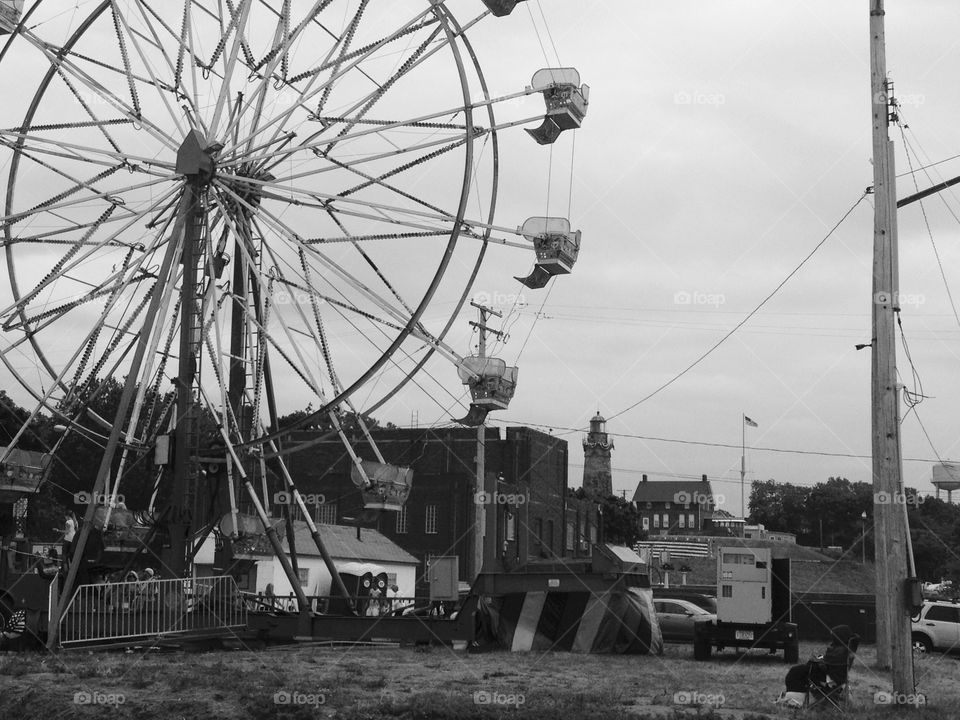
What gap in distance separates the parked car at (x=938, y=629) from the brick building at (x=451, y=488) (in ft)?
110

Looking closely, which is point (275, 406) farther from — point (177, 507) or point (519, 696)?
point (519, 696)

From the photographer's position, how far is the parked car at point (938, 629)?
92.7 feet

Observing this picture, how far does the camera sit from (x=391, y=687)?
15.2 meters

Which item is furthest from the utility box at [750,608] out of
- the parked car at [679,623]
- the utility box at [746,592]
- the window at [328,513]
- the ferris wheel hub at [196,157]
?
the window at [328,513]

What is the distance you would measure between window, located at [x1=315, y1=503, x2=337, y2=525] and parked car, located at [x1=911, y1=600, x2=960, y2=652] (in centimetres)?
4096

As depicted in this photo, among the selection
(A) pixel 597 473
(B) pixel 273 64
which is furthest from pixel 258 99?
(A) pixel 597 473

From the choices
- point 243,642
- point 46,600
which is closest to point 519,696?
point 243,642

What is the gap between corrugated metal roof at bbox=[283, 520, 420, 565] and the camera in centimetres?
4444

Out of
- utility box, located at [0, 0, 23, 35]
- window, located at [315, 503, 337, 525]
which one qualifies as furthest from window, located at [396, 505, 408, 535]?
utility box, located at [0, 0, 23, 35]

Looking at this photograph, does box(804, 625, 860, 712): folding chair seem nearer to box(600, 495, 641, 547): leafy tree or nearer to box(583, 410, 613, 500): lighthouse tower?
box(600, 495, 641, 547): leafy tree

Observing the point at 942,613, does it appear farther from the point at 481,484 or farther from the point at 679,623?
the point at 481,484

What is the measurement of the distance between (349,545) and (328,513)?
56.4ft

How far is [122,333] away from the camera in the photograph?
71.9 feet

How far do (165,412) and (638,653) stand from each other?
10319 mm
